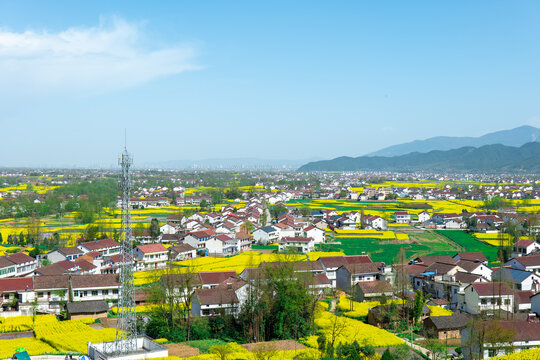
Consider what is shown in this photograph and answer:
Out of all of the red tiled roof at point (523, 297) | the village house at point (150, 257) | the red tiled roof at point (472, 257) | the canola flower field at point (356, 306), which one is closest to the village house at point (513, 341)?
the red tiled roof at point (523, 297)

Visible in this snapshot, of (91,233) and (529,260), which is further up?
(91,233)

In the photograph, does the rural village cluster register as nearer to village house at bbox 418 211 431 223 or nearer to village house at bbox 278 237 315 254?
village house at bbox 278 237 315 254

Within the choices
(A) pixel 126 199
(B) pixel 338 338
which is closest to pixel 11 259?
(A) pixel 126 199

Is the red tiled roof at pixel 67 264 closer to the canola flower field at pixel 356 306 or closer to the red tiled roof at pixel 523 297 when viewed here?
the canola flower field at pixel 356 306

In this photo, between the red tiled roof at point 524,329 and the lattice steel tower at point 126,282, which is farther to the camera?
the red tiled roof at point 524,329

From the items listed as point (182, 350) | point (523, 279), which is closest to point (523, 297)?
point (523, 279)

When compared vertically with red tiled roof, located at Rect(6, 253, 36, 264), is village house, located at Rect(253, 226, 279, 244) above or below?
below

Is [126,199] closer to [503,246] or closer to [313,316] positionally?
[313,316]

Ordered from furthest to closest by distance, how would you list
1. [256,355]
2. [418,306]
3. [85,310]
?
1. [85,310]
2. [418,306]
3. [256,355]

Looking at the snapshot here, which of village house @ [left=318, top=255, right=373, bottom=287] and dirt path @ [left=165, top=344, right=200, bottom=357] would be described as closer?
dirt path @ [left=165, top=344, right=200, bottom=357]

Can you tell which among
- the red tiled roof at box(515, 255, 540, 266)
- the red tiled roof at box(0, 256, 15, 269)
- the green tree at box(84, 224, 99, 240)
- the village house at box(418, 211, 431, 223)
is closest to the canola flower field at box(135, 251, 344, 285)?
the red tiled roof at box(0, 256, 15, 269)

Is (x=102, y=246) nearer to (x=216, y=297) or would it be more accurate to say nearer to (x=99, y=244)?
(x=99, y=244)
